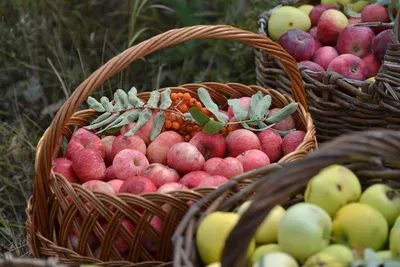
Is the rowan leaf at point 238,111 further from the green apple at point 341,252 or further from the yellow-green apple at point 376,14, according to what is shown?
the yellow-green apple at point 376,14

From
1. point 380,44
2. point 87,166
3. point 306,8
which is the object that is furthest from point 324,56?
point 87,166

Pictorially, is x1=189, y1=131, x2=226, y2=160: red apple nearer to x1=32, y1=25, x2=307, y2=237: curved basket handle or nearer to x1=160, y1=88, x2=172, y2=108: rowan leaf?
x1=160, y1=88, x2=172, y2=108: rowan leaf

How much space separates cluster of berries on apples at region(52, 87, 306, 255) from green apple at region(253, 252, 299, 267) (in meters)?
0.33

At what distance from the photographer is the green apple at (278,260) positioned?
100 centimetres

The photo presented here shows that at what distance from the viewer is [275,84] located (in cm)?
211

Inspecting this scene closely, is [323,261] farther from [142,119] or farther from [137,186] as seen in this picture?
[142,119]

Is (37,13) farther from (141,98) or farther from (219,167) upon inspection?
(219,167)

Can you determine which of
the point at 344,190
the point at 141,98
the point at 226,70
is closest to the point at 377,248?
the point at 344,190

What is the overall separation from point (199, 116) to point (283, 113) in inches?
8.5

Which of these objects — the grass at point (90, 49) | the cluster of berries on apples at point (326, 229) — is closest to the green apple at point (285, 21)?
the grass at point (90, 49)

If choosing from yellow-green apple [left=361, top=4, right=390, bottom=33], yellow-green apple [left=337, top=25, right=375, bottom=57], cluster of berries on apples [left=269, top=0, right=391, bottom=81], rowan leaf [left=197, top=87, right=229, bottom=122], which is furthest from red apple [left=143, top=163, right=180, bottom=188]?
yellow-green apple [left=361, top=4, right=390, bottom=33]

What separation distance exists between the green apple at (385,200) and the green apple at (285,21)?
1.21m

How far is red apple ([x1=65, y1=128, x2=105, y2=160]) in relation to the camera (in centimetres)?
156

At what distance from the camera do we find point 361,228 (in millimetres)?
1097
